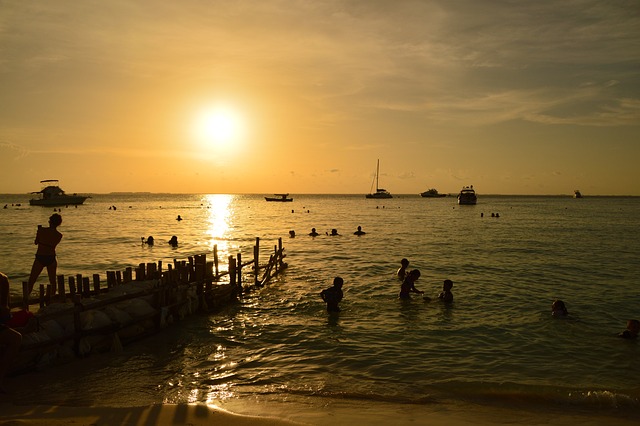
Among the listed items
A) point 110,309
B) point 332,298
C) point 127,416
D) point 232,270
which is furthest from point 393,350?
point 232,270

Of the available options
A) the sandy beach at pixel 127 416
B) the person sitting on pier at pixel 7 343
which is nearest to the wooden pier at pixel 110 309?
the person sitting on pier at pixel 7 343

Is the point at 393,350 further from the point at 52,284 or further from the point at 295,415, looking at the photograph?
the point at 52,284

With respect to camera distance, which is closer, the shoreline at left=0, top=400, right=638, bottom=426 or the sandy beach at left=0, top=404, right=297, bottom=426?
the sandy beach at left=0, top=404, right=297, bottom=426

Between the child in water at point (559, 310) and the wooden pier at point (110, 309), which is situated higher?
the wooden pier at point (110, 309)

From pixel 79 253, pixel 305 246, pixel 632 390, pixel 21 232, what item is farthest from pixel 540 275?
pixel 21 232

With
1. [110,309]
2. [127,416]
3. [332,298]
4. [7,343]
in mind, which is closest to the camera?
[127,416]

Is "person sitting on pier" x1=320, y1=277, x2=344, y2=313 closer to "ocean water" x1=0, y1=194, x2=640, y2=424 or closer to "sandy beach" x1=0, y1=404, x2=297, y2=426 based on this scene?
"ocean water" x1=0, y1=194, x2=640, y2=424

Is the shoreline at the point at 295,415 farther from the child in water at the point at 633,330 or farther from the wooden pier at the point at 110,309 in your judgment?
the child in water at the point at 633,330

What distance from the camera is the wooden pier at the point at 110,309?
10.7 meters

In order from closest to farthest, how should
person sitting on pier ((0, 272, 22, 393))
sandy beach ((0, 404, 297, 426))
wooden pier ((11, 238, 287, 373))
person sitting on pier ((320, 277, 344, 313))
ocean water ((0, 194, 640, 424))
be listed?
1. sandy beach ((0, 404, 297, 426))
2. person sitting on pier ((0, 272, 22, 393))
3. ocean water ((0, 194, 640, 424))
4. wooden pier ((11, 238, 287, 373))
5. person sitting on pier ((320, 277, 344, 313))

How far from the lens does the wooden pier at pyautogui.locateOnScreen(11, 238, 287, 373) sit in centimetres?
1074

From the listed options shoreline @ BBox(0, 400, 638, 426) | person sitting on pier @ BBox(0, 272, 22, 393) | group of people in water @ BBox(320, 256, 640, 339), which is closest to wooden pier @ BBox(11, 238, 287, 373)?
person sitting on pier @ BBox(0, 272, 22, 393)

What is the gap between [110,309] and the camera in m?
12.6

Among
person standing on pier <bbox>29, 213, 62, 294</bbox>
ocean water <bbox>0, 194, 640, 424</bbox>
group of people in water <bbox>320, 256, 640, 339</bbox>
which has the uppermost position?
person standing on pier <bbox>29, 213, 62, 294</bbox>
